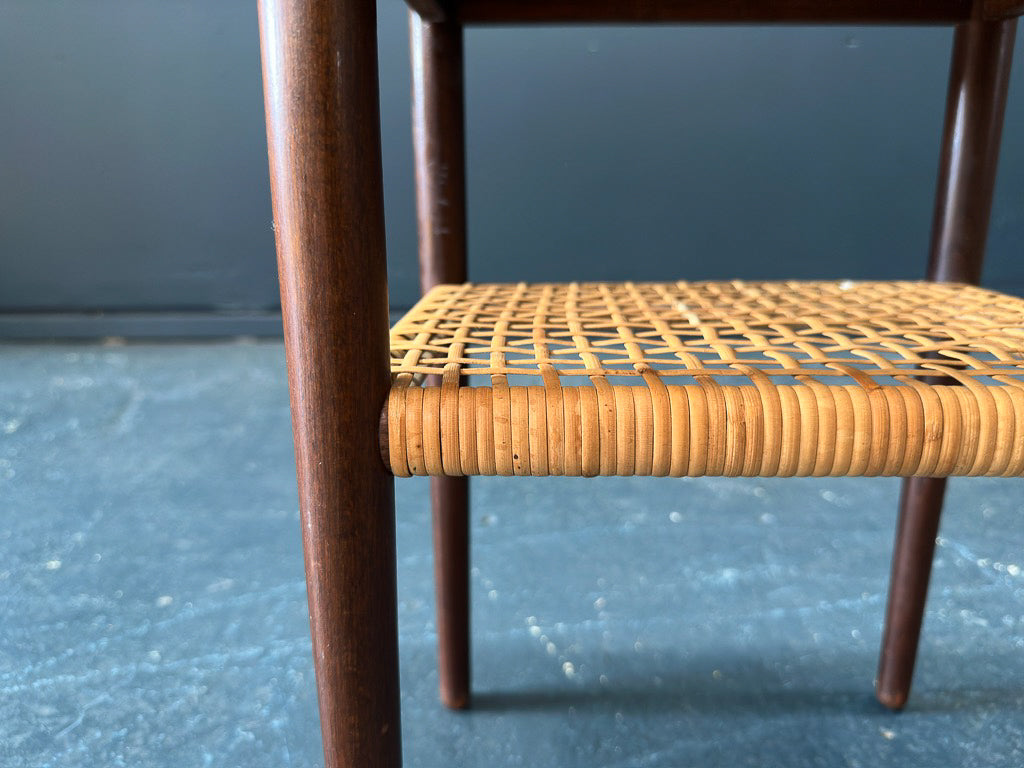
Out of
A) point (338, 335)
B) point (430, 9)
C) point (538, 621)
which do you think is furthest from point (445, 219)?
point (538, 621)

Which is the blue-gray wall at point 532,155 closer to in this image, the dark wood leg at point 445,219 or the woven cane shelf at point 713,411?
the dark wood leg at point 445,219

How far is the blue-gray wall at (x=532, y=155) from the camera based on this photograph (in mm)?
2002

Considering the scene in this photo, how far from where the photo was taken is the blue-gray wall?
2.00 metres

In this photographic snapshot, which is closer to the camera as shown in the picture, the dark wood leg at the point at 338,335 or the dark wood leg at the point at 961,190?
the dark wood leg at the point at 338,335

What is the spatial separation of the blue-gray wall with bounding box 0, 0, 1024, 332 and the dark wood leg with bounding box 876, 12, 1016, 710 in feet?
4.73

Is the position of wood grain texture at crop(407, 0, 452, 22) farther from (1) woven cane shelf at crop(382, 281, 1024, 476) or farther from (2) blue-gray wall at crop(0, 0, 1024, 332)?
(2) blue-gray wall at crop(0, 0, 1024, 332)

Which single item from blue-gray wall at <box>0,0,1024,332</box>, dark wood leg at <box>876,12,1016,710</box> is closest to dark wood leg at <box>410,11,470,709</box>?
dark wood leg at <box>876,12,1016,710</box>

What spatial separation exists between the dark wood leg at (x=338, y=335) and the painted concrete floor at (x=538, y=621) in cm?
39

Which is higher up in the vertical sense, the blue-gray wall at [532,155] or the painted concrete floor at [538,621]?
the blue-gray wall at [532,155]

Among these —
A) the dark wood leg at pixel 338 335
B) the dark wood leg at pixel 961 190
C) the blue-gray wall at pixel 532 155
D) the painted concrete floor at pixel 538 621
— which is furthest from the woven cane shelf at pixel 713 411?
the blue-gray wall at pixel 532 155

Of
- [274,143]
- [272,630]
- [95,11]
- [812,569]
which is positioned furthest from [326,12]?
[95,11]

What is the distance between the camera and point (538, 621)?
909mm

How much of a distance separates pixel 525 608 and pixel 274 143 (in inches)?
28.3

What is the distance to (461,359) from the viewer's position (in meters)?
0.43
